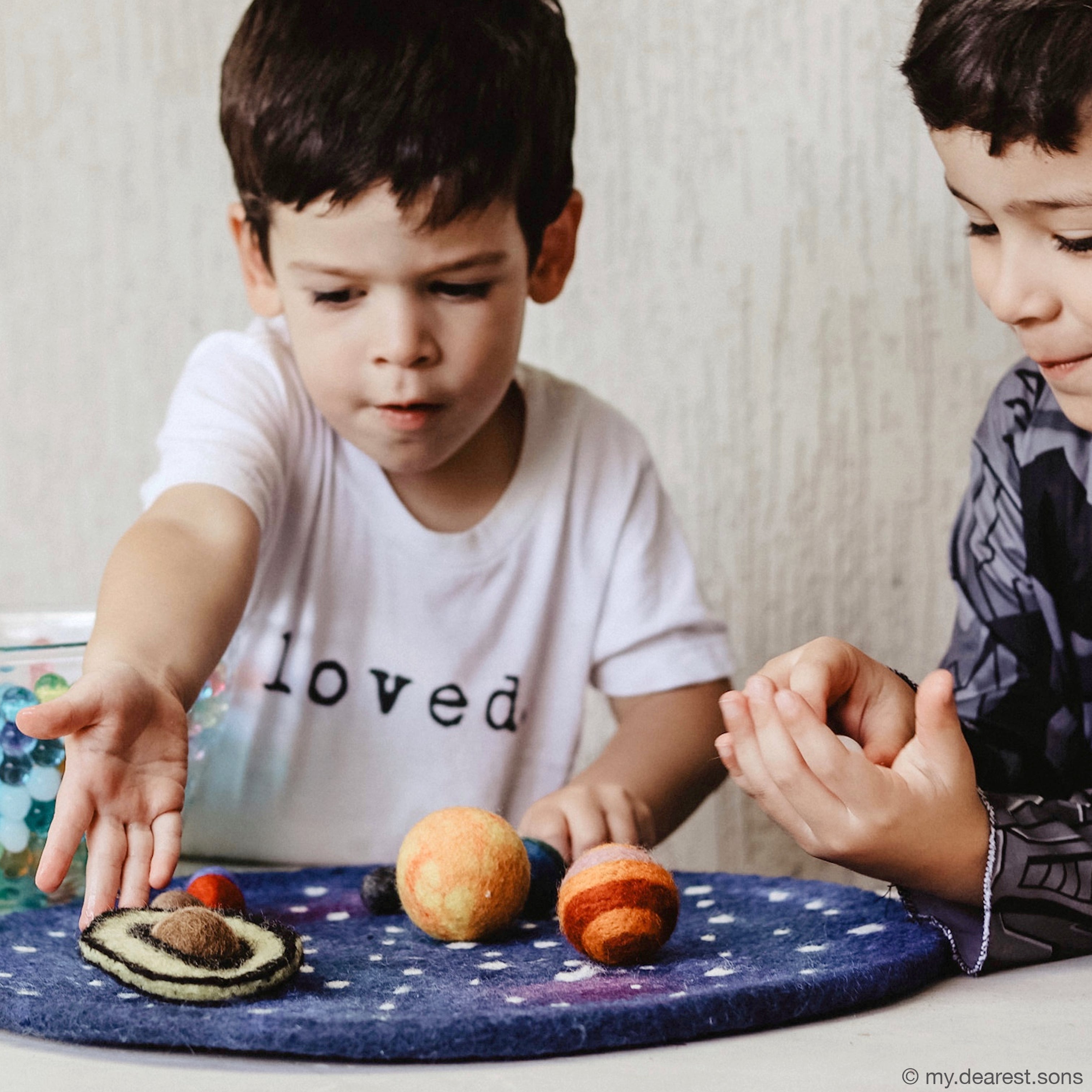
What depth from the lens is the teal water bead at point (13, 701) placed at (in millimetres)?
714

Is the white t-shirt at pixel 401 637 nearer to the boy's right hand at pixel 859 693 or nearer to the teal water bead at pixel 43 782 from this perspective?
the teal water bead at pixel 43 782

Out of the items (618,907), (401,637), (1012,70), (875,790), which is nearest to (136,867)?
(618,907)

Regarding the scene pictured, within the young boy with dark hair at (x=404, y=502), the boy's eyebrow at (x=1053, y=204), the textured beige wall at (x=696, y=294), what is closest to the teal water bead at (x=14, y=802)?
the young boy with dark hair at (x=404, y=502)

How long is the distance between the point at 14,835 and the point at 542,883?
30cm

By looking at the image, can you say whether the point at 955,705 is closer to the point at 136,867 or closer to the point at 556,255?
the point at 136,867

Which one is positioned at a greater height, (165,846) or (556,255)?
(556,255)

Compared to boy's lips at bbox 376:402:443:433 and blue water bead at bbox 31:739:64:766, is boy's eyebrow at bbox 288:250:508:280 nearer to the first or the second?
boy's lips at bbox 376:402:443:433

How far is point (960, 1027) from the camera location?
487 mm

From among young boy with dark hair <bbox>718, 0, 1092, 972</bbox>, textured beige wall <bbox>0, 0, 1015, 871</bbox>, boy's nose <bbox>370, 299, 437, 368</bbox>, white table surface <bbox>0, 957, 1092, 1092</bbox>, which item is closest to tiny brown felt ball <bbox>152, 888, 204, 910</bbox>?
white table surface <bbox>0, 957, 1092, 1092</bbox>

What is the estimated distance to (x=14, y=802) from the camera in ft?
2.33

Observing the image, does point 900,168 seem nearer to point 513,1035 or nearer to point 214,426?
point 214,426

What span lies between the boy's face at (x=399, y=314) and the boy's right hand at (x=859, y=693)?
1.12 feet

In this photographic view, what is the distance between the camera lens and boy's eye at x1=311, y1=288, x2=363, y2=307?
86cm

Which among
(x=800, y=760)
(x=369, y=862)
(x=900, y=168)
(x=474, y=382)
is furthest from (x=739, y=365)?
(x=800, y=760)
